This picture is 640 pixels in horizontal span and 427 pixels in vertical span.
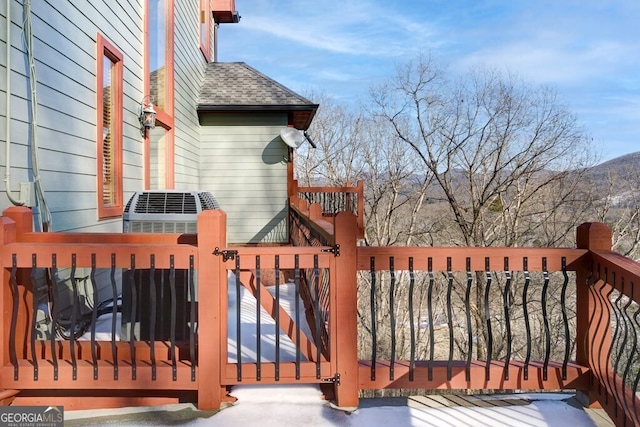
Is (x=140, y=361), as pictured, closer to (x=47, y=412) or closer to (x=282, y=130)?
(x=47, y=412)

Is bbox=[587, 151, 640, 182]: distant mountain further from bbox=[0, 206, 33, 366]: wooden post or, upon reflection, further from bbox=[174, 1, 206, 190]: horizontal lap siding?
bbox=[0, 206, 33, 366]: wooden post

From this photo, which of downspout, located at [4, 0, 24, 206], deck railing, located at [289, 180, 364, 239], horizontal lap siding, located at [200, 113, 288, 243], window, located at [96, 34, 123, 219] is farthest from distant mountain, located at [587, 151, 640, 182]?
downspout, located at [4, 0, 24, 206]

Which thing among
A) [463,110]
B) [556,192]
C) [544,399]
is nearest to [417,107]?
[463,110]

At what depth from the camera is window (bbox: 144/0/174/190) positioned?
22.0ft

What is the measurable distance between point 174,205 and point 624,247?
65.5ft

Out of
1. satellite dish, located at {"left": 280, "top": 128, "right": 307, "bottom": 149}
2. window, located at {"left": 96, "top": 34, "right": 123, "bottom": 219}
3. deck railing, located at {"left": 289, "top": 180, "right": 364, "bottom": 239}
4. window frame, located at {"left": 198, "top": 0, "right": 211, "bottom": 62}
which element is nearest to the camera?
window, located at {"left": 96, "top": 34, "right": 123, "bottom": 219}

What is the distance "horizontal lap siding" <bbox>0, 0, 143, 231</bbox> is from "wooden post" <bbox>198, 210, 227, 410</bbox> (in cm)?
172

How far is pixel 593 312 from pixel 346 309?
145 centimetres

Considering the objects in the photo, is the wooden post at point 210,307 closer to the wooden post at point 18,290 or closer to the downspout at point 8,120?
the wooden post at point 18,290

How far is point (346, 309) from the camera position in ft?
8.20

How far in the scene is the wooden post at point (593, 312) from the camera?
255 cm

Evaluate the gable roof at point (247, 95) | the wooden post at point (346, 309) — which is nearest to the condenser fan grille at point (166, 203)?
the wooden post at point (346, 309)

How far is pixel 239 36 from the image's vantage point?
26406 mm

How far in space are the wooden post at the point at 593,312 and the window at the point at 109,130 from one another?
4.44m
